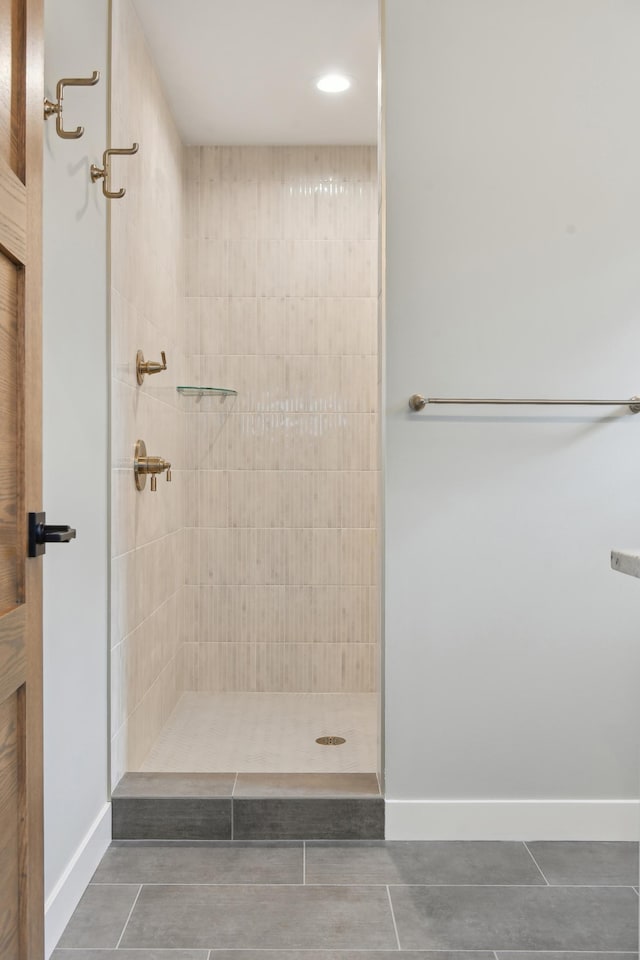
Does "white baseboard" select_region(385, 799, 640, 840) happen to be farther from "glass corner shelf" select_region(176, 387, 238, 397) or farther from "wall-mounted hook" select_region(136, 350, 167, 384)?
"glass corner shelf" select_region(176, 387, 238, 397)

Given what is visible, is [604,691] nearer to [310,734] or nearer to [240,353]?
[310,734]

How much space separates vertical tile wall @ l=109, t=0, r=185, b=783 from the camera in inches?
91.0

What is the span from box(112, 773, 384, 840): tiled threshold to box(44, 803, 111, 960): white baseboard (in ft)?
0.27

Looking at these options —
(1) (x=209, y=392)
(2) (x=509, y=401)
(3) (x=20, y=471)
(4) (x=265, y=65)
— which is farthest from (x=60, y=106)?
(1) (x=209, y=392)

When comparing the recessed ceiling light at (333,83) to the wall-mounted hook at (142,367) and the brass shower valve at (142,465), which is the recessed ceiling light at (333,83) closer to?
the wall-mounted hook at (142,367)

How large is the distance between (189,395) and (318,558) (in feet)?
3.01

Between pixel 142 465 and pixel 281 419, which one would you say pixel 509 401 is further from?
pixel 281 419

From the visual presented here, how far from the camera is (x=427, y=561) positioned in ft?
7.34

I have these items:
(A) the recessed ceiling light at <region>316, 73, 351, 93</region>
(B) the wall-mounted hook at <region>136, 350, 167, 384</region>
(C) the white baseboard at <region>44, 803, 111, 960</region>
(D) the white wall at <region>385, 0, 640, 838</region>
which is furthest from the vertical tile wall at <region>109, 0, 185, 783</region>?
(D) the white wall at <region>385, 0, 640, 838</region>

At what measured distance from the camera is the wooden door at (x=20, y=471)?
3.84 ft

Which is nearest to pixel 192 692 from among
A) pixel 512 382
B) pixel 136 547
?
pixel 136 547

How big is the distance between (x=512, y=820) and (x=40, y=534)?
1.59 meters

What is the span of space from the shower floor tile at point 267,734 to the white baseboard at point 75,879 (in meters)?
0.44

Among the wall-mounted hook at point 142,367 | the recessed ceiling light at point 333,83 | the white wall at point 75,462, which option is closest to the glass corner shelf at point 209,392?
the wall-mounted hook at point 142,367
